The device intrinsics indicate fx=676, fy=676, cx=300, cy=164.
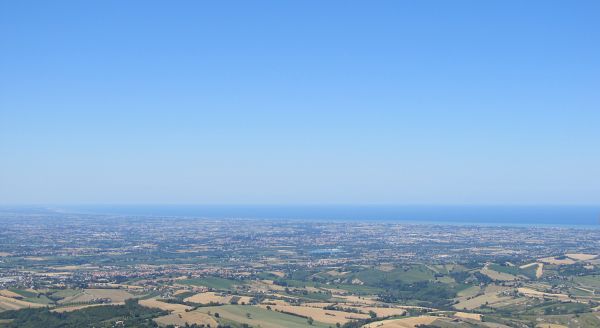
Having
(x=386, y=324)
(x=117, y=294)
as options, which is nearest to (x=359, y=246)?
(x=117, y=294)

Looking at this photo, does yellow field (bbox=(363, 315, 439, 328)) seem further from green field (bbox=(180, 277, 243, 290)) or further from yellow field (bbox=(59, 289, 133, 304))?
green field (bbox=(180, 277, 243, 290))

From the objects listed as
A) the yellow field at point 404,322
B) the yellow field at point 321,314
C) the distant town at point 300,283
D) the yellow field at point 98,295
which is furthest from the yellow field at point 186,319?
the yellow field at point 404,322

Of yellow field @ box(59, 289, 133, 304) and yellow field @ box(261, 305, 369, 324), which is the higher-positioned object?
yellow field @ box(59, 289, 133, 304)

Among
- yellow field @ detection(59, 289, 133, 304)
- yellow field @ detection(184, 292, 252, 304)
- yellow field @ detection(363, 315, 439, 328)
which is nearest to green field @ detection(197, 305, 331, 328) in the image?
yellow field @ detection(184, 292, 252, 304)

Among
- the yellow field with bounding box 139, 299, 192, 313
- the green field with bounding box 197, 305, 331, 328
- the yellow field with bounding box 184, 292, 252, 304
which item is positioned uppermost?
the yellow field with bounding box 184, 292, 252, 304

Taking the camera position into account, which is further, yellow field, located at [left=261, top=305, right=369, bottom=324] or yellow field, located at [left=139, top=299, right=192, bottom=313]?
yellow field, located at [left=139, top=299, right=192, bottom=313]

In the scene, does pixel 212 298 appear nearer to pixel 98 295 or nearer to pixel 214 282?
pixel 98 295

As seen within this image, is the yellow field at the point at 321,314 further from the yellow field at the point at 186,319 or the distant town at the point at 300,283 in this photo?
the yellow field at the point at 186,319

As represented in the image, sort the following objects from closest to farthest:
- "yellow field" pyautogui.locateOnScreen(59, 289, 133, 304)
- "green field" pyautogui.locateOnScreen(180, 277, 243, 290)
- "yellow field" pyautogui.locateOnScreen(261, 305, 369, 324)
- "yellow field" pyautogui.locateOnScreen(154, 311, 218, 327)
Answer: "yellow field" pyautogui.locateOnScreen(154, 311, 218, 327) → "yellow field" pyautogui.locateOnScreen(261, 305, 369, 324) → "yellow field" pyautogui.locateOnScreen(59, 289, 133, 304) → "green field" pyautogui.locateOnScreen(180, 277, 243, 290)
